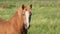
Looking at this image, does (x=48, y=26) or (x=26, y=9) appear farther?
(x=48, y=26)

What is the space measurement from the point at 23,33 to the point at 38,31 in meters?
3.26

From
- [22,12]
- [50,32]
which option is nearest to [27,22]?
[22,12]

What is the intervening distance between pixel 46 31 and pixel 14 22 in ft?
11.6

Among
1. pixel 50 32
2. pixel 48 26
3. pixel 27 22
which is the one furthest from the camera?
pixel 48 26

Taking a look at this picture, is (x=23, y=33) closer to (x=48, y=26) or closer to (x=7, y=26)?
(x=7, y=26)

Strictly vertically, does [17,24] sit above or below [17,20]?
below

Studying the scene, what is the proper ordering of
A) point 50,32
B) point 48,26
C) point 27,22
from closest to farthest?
point 27,22
point 50,32
point 48,26

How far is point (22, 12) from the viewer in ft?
20.3

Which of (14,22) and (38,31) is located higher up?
(14,22)

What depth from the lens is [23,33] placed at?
21.1ft

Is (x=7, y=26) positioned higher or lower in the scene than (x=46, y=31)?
higher

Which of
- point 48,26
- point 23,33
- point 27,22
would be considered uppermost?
point 27,22

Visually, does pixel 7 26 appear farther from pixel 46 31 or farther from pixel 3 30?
pixel 46 31

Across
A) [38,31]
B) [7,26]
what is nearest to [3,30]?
[7,26]
